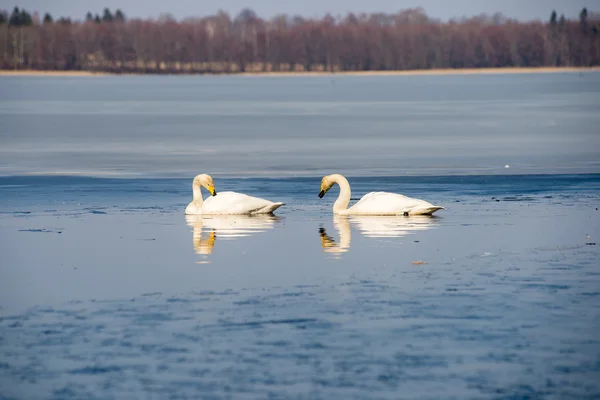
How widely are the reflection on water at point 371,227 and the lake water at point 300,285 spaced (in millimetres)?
67

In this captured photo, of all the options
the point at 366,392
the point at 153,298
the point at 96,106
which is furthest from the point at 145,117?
the point at 366,392

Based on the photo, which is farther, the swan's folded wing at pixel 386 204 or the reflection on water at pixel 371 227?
the swan's folded wing at pixel 386 204

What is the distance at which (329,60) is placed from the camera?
635 feet

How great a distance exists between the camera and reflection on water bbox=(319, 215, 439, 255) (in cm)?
1552

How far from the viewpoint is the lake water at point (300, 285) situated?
9.30 metres

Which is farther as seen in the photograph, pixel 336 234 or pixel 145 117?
pixel 145 117

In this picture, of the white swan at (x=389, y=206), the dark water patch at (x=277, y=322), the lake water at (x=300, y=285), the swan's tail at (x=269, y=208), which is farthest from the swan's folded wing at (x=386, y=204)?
the dark water patch at (x=277, y=322)

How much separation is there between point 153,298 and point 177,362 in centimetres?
243

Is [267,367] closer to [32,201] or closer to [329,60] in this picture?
[32,201]

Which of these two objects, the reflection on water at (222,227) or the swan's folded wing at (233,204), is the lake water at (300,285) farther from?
the swan's folded wing at (233,204)

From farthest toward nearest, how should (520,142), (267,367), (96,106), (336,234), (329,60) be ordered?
1. (329,60)
2. (96,106)
3. (520,142)
4. (336,234)
5. (267,367)

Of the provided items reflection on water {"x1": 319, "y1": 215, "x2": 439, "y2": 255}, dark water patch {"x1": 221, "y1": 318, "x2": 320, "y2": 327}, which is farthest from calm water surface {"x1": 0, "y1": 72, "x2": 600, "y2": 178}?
dark water patch {"x1": 221, "y1": 318, "x2": 320, "y2": 327}

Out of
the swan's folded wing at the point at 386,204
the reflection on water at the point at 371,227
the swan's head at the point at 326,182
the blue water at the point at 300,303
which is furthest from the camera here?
the swan's head at the point at 326,182

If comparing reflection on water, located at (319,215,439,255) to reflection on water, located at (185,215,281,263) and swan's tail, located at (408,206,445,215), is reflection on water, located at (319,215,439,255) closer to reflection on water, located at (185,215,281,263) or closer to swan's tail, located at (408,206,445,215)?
swan's tail, located at (408,206,445,215)
